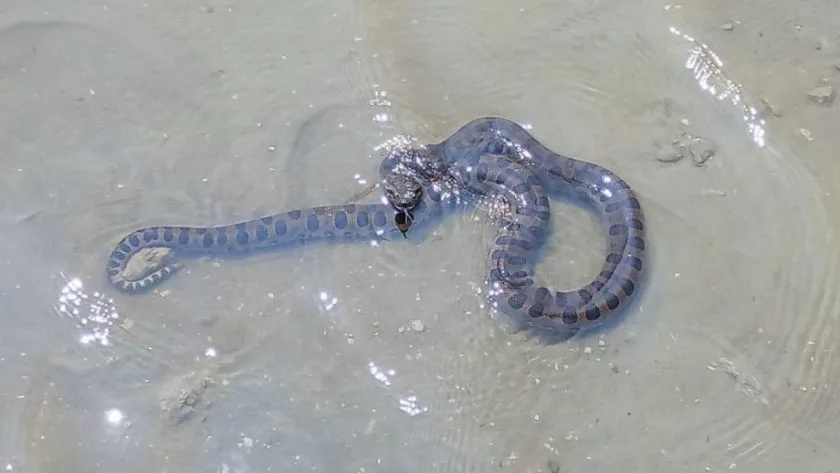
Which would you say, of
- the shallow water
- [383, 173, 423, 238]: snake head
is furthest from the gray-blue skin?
the shallow water

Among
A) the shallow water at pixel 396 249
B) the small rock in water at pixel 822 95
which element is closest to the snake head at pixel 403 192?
the shallow water at pixel 396 249

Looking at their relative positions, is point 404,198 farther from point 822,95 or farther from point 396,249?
point 822,95

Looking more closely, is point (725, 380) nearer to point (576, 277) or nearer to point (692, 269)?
point (692, 269)

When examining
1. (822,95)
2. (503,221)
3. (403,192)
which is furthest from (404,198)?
(822,95)

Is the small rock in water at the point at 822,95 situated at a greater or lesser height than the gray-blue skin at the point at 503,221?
greater

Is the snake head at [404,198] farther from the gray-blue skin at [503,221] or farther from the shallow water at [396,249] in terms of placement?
the shallow water at [396,249]

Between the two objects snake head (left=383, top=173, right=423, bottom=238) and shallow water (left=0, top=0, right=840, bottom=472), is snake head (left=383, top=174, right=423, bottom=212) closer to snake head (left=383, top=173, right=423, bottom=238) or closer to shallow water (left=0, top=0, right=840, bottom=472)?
snake head (left=383, top=173, right=423, bottom=238)
